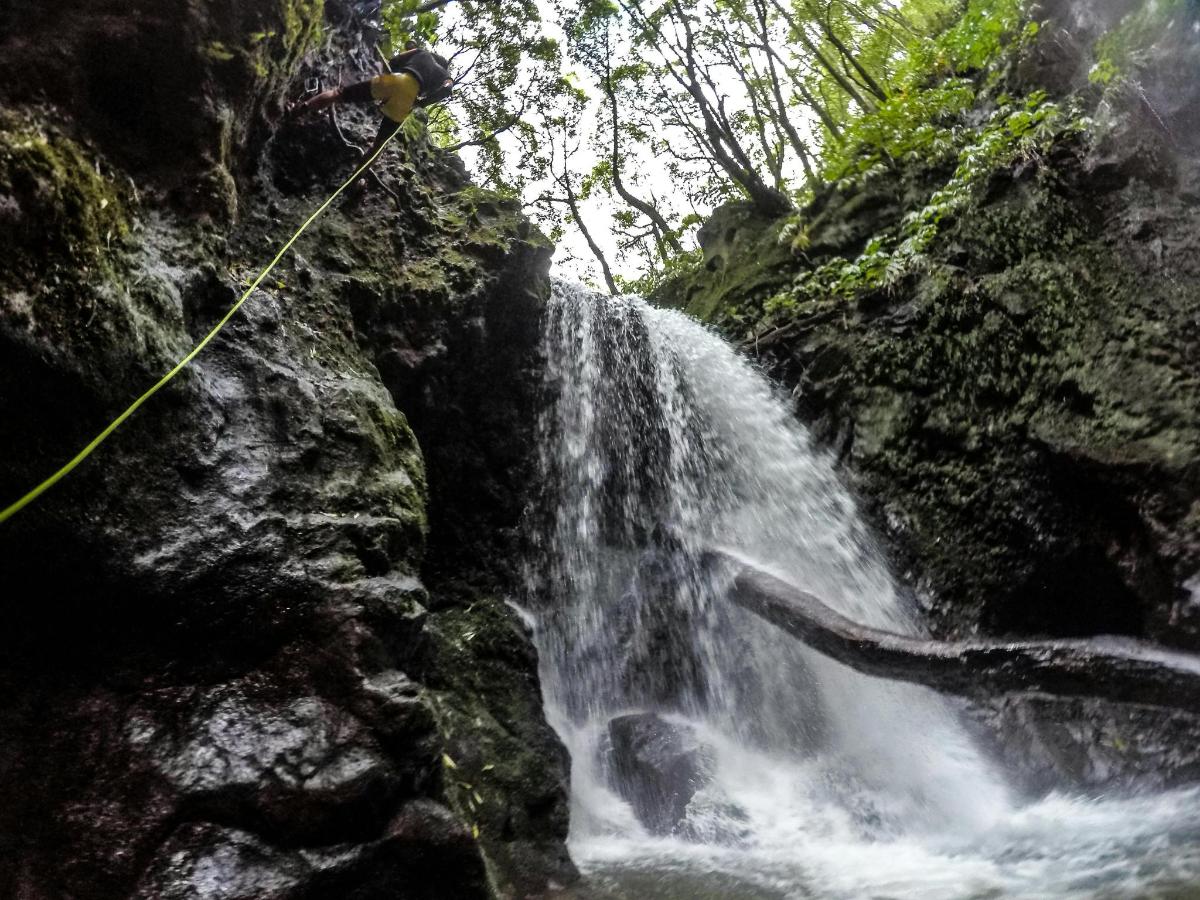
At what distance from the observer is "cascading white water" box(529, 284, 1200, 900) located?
4102mm

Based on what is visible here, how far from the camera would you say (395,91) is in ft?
17.8

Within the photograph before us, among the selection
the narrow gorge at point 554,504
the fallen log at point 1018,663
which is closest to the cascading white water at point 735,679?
the narrow gorge at point 554,504

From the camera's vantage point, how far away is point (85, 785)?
251cm

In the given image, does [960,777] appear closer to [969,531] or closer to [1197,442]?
[969,531]

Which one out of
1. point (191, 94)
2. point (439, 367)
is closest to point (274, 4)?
point (191, 94)

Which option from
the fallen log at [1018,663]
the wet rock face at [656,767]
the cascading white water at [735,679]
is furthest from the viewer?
the wet rock face at [656,767]

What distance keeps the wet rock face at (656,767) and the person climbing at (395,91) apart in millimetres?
5320

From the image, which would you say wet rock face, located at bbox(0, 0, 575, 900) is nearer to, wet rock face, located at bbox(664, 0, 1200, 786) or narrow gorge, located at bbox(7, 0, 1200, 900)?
narrow gorge, located at bbox(7, 0, 1200, 900)

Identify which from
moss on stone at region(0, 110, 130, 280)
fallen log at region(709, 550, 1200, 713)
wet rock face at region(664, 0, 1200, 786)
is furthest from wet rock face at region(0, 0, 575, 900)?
wet rock face at region(664, 0, 1200, 786)

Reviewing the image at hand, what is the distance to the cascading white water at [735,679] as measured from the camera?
13.5 feet

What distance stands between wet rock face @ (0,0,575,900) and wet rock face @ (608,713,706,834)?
3.55 ft

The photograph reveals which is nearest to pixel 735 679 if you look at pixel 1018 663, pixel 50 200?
pixel 1018 663

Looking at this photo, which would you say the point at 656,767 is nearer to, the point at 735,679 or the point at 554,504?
the point at 735,679

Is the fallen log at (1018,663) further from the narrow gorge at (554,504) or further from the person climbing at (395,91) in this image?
the person climbing at (395,91)
